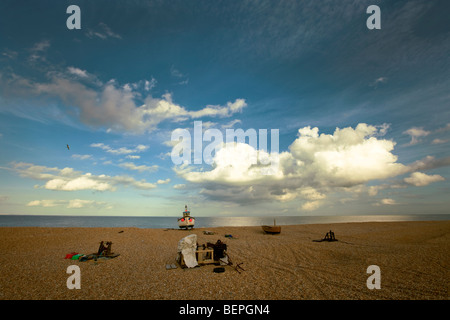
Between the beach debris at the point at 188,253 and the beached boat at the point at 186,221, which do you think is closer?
the beach debris at the point at 188,253

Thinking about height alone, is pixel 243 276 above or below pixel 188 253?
below

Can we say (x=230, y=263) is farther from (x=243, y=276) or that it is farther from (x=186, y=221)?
(x=186, y=221)

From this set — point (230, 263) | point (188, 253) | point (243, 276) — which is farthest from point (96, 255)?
point (243, 276)

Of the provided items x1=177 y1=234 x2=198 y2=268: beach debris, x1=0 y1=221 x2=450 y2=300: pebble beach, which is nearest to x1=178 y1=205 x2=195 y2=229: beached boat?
x1=0 y1=221 x2=450 y2=300: pebble beach

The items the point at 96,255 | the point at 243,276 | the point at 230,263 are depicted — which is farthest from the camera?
the point at 96,255

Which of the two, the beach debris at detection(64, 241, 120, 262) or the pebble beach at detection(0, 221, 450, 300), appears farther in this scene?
the beach debris at detection(64, 241, 120, 262)

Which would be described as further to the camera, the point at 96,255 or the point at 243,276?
the point at 96,255

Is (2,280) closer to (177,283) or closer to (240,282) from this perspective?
(177,283)

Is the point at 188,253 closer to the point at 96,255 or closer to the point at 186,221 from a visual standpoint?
the point at 96,255

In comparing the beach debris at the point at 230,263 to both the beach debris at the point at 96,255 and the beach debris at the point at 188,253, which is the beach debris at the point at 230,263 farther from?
the beach debris at the point at 96,255

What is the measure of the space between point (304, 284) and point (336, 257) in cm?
869

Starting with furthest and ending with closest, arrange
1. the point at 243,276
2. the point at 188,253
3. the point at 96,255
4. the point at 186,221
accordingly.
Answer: the point at 186,221 < the point at 96,255 < the point at 188,253 < the point at 243,276

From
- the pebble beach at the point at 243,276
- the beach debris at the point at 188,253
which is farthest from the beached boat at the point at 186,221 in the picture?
the beach debris at the point at 188,253

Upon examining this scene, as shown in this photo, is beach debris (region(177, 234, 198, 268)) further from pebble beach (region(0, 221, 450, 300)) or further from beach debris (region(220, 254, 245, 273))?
beach debris (region(220, 254, 245, 273))
